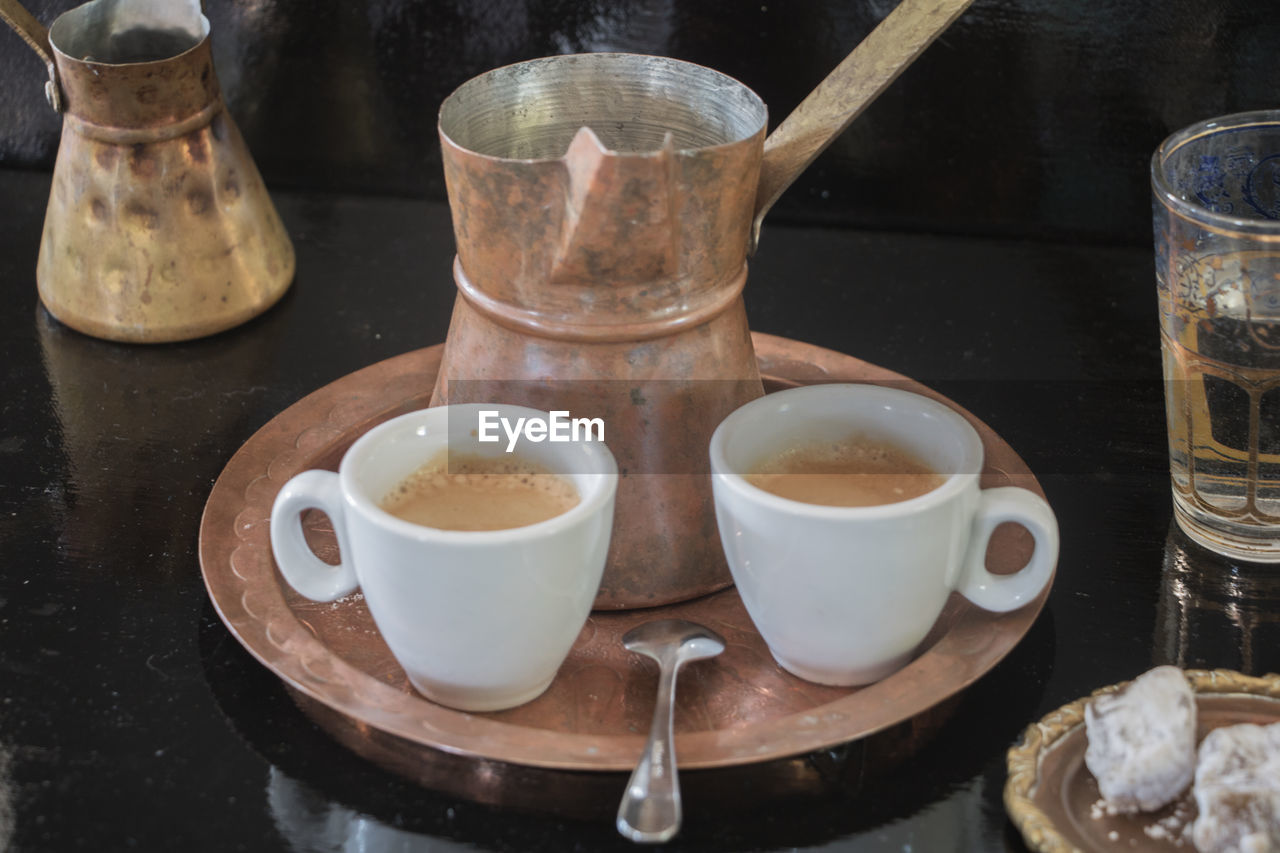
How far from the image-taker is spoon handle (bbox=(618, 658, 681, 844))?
0.47 metres

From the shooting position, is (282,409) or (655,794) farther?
(282,409)

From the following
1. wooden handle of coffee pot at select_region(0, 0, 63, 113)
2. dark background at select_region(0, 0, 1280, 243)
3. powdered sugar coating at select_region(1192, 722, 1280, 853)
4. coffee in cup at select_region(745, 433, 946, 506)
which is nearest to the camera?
powdered sugar coating at select_region(1192, 722, 1280, 853)

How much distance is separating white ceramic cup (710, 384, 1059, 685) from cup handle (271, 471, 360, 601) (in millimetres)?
146

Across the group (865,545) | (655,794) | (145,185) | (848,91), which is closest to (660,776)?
(655,794)

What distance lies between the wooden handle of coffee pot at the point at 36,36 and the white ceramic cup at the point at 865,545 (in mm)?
449

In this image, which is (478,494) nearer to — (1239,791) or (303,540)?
(303,540)

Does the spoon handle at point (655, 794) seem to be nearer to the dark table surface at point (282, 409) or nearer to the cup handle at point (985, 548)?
the dark table surface at point (282, 409)

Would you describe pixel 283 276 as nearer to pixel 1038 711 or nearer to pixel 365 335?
pixel 365 335

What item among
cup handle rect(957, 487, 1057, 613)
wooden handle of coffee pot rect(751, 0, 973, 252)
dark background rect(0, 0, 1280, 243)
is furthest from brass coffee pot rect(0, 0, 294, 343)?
cup handle rect(957, 487, 1057, 613)

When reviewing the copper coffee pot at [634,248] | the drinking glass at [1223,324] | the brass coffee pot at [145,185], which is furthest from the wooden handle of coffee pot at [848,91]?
the brass coffee pot at [145,185]

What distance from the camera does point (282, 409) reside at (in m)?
0.79

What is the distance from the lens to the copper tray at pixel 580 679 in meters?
0.50

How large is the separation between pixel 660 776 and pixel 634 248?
194 mm

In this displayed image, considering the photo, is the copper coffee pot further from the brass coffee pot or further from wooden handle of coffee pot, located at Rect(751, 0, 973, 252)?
the brass coffee pot
